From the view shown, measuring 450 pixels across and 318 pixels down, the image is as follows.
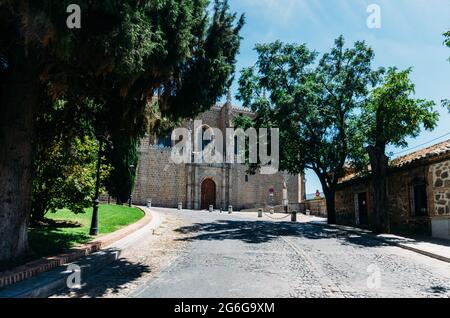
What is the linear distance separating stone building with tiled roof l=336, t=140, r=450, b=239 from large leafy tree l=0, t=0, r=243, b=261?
9.77 meters

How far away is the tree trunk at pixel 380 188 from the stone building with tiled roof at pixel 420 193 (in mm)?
1141

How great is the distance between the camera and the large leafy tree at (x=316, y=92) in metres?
18.7

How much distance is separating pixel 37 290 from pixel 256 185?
119 ft

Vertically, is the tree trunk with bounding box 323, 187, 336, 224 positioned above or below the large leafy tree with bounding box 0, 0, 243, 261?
below

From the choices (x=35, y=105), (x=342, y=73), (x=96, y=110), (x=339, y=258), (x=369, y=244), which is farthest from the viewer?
(x=342, y=73)

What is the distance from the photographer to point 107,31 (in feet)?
19.1

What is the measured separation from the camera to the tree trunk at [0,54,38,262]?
6781mm

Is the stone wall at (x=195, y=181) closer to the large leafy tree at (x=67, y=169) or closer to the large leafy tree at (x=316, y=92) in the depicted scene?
the large leafy tree at (x=316, y=92)

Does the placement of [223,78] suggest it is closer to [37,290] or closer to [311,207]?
[37,290]

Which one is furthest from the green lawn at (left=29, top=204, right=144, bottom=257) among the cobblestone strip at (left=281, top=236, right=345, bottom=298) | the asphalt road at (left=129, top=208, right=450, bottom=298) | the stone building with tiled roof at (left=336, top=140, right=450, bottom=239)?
the stone building with tiled roof at (left=336, top=140, right=450, bottom=239)

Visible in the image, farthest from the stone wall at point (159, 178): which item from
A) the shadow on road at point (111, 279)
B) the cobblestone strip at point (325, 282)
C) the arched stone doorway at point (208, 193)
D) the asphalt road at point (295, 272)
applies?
the cobblestone strip at point (325, 282)

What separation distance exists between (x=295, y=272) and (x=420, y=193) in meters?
11.0

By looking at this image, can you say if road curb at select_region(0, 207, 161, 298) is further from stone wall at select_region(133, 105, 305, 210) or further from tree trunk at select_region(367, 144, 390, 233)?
stone wall at select_region(133, 105, 305, 210)
